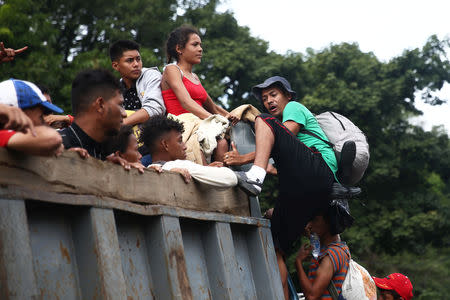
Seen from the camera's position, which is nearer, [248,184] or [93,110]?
[93,110]

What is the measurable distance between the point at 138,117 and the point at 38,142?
2336 mm

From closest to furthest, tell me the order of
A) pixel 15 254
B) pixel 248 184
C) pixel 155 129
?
pixel 15 254 < pixel 248 184 < pixel 155 129

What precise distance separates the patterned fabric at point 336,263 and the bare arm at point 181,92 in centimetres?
135

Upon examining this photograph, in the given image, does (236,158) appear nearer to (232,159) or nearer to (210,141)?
(232,159)

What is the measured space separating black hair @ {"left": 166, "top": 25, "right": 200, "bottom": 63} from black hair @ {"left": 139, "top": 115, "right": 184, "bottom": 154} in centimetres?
119

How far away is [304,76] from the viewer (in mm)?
20766

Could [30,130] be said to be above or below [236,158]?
above

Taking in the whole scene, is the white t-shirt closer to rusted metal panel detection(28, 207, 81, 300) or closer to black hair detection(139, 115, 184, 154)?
black hair detection(139, 115, 184, 154)

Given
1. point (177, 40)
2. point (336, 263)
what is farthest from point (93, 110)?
point (336, 263)

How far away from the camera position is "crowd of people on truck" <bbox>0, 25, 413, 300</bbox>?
356 centimetres

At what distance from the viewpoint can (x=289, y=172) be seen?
4.71m

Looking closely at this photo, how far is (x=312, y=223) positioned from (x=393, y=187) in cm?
1647

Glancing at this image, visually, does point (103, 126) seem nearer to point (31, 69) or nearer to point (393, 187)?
point (31, 69)

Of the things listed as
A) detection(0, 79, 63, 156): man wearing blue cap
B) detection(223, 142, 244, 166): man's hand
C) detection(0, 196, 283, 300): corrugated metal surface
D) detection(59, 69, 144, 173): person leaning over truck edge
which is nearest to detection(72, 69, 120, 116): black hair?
detection(59, 69, 144, 173): person leaning over truck edge
